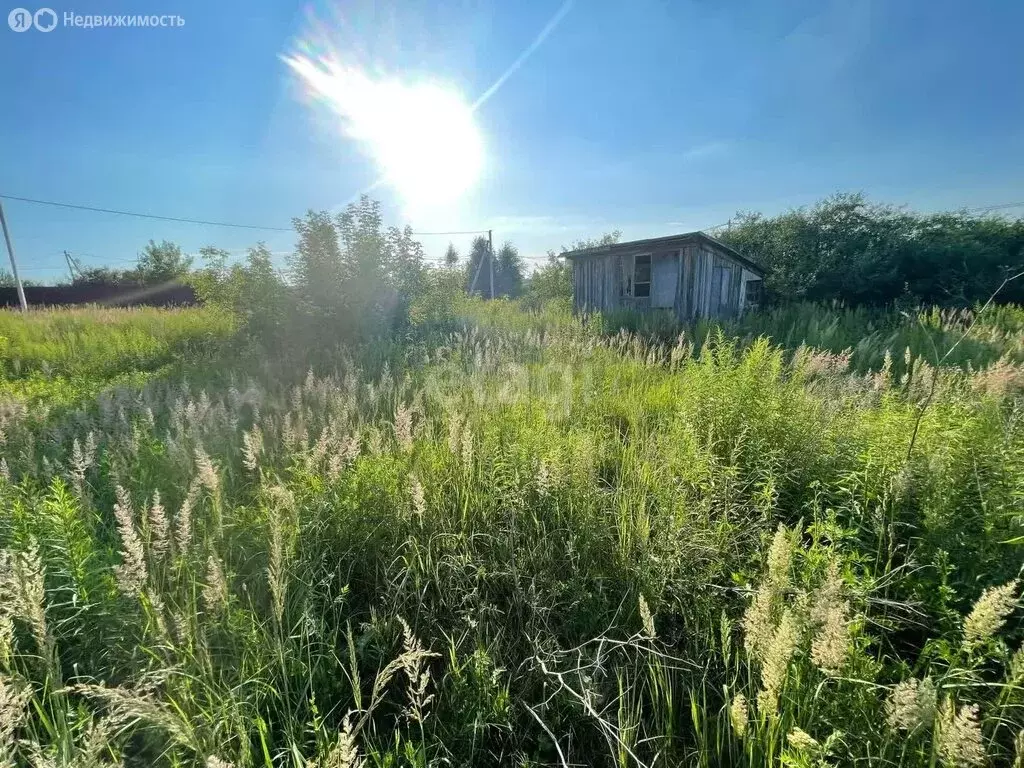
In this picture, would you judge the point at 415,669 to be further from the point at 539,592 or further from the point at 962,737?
the point at 962,737

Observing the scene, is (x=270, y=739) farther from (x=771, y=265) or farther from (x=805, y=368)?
(x=771, y=265)

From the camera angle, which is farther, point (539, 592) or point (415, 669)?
point (539, 592)

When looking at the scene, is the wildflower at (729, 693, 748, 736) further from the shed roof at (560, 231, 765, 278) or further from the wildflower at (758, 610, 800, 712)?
the shed roof at (560, 231, 765, 278)

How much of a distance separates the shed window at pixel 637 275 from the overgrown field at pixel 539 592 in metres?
12.3

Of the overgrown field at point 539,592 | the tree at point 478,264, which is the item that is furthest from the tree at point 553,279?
the overgrown field at point 539,592

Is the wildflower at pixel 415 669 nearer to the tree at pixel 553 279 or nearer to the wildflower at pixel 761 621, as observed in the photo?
the wildflower at pixel 761 621

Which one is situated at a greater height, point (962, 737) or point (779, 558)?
point (779, 558)

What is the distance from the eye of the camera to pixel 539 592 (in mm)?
1774

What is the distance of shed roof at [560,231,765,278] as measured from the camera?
1299 centimetres

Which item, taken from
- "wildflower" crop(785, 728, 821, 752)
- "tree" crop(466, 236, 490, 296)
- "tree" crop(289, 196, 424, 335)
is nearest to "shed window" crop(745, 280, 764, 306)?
"tree" crop(289, 196, 424, 335)

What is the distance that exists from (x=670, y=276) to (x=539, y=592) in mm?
13899

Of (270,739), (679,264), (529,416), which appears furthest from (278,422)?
(679,264)

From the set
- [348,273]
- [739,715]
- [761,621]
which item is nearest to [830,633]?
[761,621]

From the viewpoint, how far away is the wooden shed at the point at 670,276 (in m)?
13.4
